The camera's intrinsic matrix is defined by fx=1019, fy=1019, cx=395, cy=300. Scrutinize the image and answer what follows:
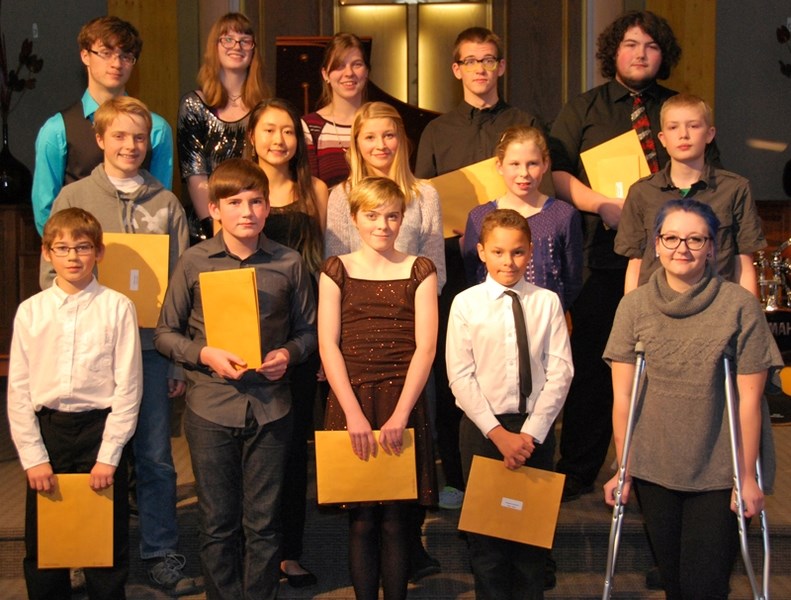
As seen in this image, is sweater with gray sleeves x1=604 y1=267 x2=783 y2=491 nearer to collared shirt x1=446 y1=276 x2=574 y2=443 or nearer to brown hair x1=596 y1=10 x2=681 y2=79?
collared shirt x1=446 y1=276 x2=574 y2=443

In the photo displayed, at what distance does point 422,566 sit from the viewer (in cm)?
327

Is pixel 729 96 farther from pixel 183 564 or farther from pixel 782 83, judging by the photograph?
pixel 183 564

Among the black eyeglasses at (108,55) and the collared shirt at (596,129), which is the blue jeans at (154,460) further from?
the collared shirt at (596,129)

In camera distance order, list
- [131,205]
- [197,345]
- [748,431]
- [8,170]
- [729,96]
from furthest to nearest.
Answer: [729,96] < [8,170] < [131,205] < [197,345] < [748,431]

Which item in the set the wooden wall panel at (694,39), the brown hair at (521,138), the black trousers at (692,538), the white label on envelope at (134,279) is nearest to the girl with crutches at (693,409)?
the black trousers at (692,538)

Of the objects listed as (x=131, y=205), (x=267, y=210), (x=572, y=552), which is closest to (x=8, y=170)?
(x=131, y=205)

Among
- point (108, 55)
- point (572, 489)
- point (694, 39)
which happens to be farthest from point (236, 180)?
point (694, 39)

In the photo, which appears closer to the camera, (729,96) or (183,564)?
(183,564)

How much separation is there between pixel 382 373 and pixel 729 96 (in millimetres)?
5395

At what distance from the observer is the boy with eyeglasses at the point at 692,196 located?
3053 mm

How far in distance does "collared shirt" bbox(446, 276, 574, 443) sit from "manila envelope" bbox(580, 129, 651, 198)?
773mm

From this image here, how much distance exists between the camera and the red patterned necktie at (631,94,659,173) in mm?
3516

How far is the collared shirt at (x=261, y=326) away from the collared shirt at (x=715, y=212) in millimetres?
1012

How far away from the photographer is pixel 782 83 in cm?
739
